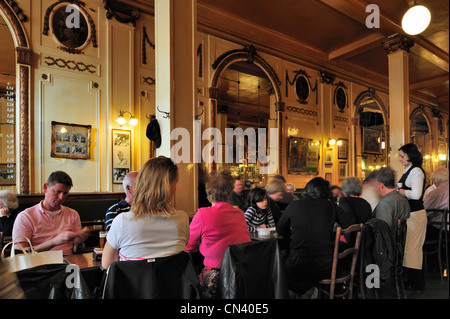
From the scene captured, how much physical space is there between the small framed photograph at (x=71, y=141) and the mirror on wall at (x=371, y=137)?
341 inches

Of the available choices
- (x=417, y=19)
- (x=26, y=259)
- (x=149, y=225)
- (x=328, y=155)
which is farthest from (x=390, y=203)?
(x=328, y=155)

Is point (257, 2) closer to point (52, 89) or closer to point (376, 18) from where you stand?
point (376, 18)

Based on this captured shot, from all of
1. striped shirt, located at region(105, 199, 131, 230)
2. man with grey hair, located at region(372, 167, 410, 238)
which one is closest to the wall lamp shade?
man with grey hair, located at region(372, 167, 410, 238)

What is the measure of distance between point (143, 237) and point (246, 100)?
34.8 feet

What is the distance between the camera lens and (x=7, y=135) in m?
4.79

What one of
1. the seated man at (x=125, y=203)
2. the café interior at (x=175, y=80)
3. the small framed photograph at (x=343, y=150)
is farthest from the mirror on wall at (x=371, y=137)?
the seated man at (x=125, y=203)

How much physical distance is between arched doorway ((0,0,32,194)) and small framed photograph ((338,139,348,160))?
8323 millimetres

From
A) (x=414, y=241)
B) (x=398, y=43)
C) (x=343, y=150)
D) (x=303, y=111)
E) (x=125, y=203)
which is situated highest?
(x=398, y=43)

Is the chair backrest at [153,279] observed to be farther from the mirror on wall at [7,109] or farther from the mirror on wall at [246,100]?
the mirror on wall at [246,100]

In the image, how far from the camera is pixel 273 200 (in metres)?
4.06

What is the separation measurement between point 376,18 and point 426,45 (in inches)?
89.4

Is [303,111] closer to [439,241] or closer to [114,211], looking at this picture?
[439,241]

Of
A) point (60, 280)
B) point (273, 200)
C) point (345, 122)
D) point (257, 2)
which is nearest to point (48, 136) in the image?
point (273, 200)
